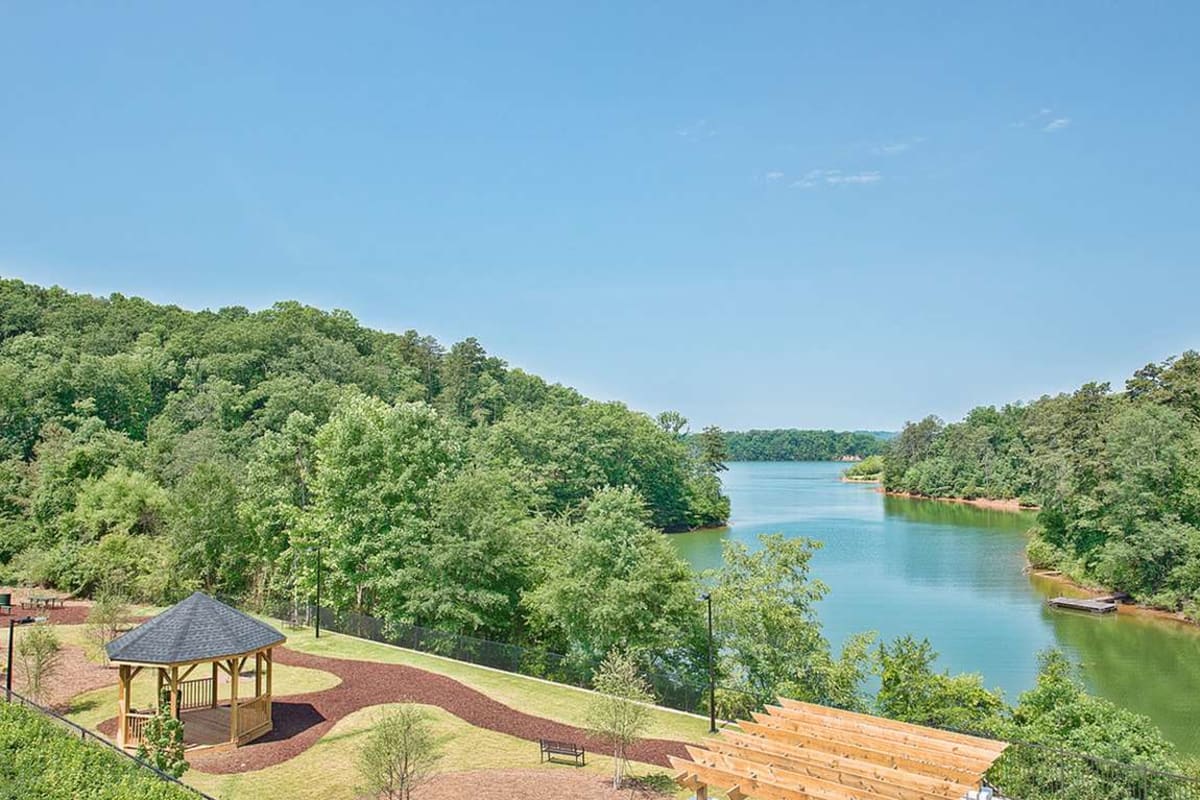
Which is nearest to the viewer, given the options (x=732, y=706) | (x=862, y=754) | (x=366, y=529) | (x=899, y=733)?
(x=862, y=754)

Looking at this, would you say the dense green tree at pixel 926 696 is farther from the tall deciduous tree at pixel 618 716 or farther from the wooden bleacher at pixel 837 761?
the tall deciduous tree at pixel 618 716

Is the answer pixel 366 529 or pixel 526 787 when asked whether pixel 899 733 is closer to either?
pixel 526 787

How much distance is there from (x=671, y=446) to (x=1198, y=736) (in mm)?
66696

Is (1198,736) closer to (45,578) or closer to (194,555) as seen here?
(194,555)

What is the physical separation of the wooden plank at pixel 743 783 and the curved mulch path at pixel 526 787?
3.52 metres

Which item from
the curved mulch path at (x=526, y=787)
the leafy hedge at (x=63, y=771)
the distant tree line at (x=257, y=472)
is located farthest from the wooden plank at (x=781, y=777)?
the distant tree line at (x=257, y=472)

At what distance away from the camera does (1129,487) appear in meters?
49.1

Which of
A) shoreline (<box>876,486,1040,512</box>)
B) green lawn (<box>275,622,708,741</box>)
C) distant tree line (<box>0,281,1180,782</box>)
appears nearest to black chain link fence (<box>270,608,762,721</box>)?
distant tree line (<box>0,281,1180,782</box>)

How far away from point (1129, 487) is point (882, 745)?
46.0 metres

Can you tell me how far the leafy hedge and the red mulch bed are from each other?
9.34ft

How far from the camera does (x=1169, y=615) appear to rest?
144 ft

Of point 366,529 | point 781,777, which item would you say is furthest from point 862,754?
point 366,529

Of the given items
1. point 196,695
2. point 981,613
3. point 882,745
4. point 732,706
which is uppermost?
point 882,745

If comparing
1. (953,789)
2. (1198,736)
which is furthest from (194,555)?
(1198,736)
